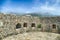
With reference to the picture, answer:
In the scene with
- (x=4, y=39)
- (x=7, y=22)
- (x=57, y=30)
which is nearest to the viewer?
(x=4, y=39)

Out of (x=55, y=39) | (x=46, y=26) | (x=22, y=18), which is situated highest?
(x=22, y=18)

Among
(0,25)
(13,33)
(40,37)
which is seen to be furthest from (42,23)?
(0,25)

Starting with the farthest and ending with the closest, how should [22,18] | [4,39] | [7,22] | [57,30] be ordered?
[57,30], [22,18], [7,22], [4,39]

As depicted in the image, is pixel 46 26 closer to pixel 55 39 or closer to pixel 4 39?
pixel 55 39

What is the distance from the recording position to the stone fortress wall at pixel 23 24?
949 cm

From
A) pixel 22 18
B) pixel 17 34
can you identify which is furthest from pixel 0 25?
pixel 22 18

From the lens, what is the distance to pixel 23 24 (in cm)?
1144

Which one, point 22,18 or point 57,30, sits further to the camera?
point 57,30

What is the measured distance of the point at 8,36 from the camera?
9.50 metres

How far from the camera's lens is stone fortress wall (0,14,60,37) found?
949cm

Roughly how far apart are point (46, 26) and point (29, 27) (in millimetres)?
1680

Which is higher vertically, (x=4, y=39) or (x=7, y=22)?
(x=7, y=22)

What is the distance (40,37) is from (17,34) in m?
1.78

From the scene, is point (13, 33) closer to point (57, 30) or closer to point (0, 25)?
point (0, 25)
